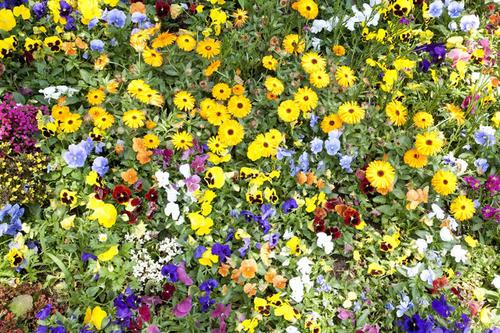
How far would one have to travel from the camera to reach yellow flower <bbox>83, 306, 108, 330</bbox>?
2881mm

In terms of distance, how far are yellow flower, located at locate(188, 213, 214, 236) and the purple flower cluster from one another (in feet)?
3.97

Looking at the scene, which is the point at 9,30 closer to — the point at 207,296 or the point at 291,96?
the point at 291,96

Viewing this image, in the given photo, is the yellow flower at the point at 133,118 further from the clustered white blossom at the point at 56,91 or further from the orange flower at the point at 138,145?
the clustered white blossom at the point at 56,91

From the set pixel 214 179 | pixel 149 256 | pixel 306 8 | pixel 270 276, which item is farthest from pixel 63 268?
pixel 306 8

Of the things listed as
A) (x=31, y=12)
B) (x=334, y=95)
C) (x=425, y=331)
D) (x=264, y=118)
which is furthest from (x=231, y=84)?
(x=425, y=331)

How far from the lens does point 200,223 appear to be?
10.6ft

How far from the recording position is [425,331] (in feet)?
9.90

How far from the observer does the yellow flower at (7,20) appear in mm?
3742

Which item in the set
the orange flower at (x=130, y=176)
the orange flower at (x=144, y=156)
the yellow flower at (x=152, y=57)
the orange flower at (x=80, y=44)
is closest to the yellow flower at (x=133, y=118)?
the orange flower at (x=144, y=156)

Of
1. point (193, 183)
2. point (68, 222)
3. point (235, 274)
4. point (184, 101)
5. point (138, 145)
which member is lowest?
point (235, 274)

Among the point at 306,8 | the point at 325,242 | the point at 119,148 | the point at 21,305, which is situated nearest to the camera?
the point at 21,305

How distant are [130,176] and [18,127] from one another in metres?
0.83

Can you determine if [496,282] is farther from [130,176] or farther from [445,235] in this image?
[130,176]

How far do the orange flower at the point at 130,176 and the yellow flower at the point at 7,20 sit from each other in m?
1.47
